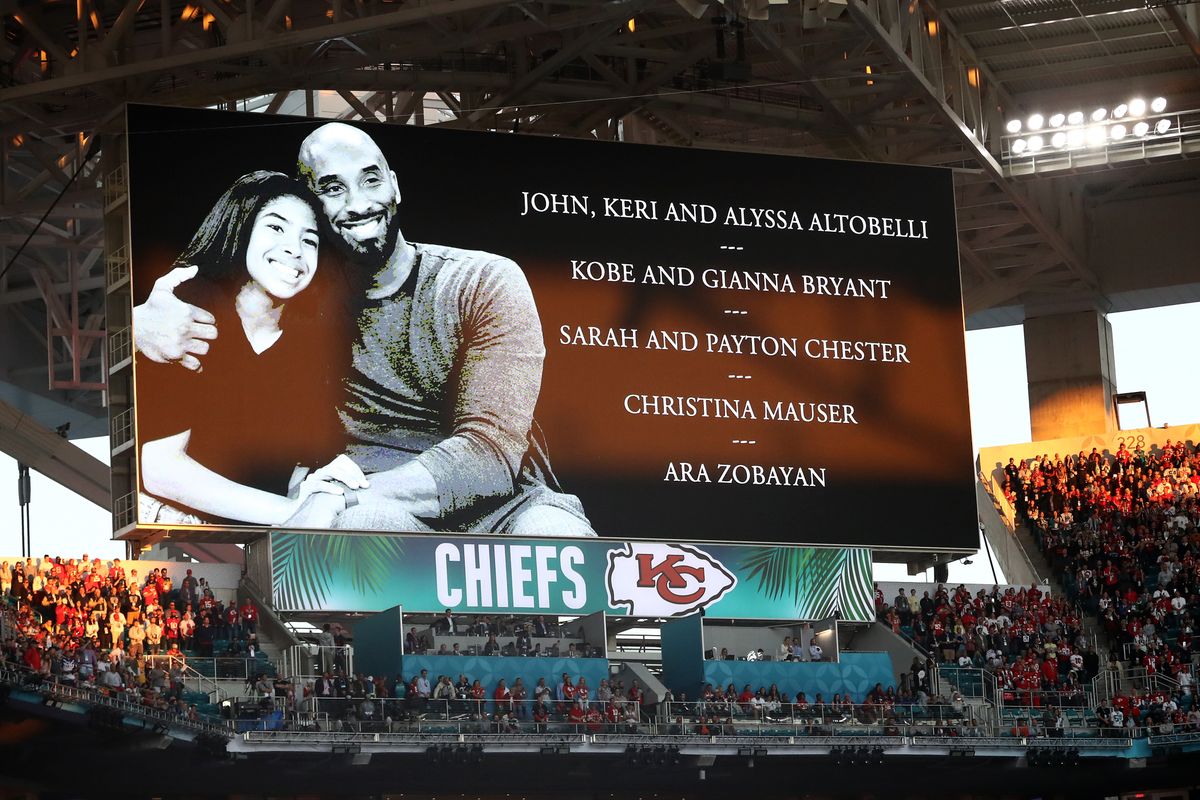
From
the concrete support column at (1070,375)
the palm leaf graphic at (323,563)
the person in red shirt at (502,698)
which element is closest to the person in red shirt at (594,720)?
the person in red shirt at (502,698)

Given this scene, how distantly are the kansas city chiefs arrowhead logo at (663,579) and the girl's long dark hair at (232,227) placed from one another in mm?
5685

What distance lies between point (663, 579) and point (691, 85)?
23.5 feet

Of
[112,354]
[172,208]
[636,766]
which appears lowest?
[636,766]

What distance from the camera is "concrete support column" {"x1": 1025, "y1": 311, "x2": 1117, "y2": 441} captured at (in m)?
36.2

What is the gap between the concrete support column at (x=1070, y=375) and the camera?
36.2 metres

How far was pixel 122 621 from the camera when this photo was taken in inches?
915

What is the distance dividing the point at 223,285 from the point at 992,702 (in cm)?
1096

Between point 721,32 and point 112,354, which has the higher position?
point 721,32

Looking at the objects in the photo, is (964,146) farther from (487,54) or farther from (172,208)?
(172,208)

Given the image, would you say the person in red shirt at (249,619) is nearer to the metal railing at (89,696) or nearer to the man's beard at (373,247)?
the metal railing at (89,696)

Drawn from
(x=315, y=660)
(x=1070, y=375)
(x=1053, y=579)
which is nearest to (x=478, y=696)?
(x=315, y=660)

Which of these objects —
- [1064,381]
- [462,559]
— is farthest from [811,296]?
[1064,381]

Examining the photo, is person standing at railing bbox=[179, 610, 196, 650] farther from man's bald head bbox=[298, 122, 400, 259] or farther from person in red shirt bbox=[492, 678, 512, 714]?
man's bald head bbox=[298, 122, 400, 259]

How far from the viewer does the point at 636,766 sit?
78.3 ft
